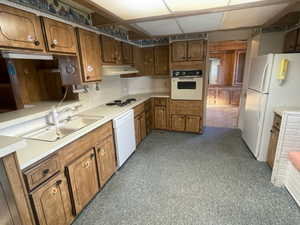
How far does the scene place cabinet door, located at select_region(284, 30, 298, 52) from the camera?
265 centimetres

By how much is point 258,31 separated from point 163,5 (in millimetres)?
2468

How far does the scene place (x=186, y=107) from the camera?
3.75 metres

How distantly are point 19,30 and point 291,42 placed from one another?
3.87 metres

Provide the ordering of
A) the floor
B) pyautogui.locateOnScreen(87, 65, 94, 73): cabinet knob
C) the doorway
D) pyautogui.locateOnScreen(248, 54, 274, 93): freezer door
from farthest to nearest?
the doorway, the floor, pyautogui.locateOnScreen(248, 54, 274, 93): freezer door, pyautogui.locateOnScreen(87, 65, 94, 73): cabinet knob

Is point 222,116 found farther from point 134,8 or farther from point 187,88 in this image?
point 134,8

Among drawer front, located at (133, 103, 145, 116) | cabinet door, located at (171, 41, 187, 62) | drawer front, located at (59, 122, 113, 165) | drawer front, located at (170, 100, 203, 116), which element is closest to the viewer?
drawer front, located at (59, 122, 113, 165)

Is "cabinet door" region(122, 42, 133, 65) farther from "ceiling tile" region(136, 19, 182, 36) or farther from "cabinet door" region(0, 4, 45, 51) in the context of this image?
"cabinet door" region(0, 4, 45, 51)

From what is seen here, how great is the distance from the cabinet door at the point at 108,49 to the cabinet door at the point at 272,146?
109 inches

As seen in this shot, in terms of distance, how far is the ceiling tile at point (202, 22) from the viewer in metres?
2.31

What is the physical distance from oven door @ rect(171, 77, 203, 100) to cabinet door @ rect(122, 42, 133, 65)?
108 cm

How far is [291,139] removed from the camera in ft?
6.61

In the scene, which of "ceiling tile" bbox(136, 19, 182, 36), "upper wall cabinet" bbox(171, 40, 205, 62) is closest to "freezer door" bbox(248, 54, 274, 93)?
"upper wall cabinet" bbox(171, 40, 205, 62)

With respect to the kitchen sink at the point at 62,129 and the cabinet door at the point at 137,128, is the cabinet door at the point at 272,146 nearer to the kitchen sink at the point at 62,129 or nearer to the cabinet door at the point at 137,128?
the cabinet door at the point at 137,128

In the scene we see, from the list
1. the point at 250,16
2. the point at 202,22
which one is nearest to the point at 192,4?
the point at 202,22
